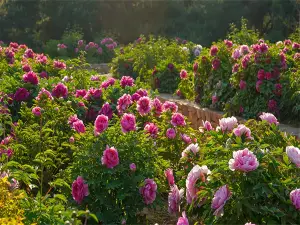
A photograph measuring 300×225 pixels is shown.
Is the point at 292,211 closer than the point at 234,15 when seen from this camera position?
Yes

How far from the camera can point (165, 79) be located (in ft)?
27.6

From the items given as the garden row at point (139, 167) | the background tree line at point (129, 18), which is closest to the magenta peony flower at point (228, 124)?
the garden row at point (139, 167)

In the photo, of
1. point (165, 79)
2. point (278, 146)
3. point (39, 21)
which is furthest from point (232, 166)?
point (39, 21)

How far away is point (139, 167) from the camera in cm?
370

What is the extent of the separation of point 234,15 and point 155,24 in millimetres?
2577

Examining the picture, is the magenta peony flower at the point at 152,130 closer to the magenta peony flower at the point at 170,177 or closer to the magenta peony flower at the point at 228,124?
the magenta peony flower at the point at 170,177

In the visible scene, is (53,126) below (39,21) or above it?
above

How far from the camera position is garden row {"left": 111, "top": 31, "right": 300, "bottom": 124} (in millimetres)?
5965

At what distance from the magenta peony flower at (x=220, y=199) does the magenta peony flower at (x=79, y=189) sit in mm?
932

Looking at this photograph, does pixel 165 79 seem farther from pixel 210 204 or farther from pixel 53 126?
pixel 210 204

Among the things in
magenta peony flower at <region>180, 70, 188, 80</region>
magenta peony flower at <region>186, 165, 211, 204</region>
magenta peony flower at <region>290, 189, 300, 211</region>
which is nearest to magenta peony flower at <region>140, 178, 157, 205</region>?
magenta peony flower at <region>186, 165, 211, 204</region>

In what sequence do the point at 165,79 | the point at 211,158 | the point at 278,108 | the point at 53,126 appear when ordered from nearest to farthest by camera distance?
the point at 211,158, the point at 53,126, the point at 278,108, the point at 165,79

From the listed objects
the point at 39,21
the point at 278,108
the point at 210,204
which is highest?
the point at 210,204

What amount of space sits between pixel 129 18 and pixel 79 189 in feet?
52.6
